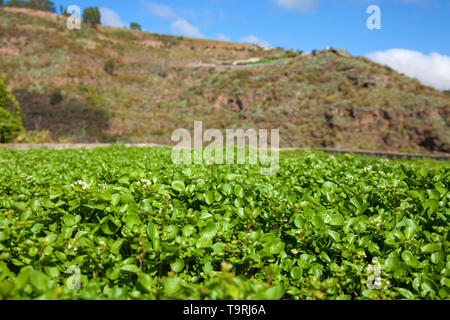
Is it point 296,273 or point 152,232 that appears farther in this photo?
point 296,273

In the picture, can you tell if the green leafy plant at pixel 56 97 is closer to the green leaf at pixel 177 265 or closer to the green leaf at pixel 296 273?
the green leaf at pixel 177 265

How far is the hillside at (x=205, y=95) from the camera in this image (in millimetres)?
25469

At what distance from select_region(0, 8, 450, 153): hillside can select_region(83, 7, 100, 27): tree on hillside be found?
17931 mm

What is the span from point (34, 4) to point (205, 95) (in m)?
46.2

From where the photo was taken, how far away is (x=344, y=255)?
1.74 meters

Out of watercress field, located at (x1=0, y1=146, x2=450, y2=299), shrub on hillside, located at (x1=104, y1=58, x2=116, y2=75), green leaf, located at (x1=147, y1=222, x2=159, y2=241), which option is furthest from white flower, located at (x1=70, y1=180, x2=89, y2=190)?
shrub on hillside, located at (x1=104, y1=58, x2=116, y2=75)

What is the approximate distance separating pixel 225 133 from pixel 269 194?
25064mm

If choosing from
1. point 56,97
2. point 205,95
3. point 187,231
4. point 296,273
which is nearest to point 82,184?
point 187,231

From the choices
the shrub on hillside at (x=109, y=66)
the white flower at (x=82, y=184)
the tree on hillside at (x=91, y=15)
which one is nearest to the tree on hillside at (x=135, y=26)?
the tree on hillside at (x=91, y=15)

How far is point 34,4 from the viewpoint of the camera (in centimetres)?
5797

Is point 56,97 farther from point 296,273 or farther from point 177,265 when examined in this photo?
point 296,273

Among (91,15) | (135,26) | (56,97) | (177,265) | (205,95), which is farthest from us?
(135,26)

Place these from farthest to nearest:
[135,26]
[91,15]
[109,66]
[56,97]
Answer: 1. [135,26]
2. [91,15]
3. [109,66]
4. [56,97]
